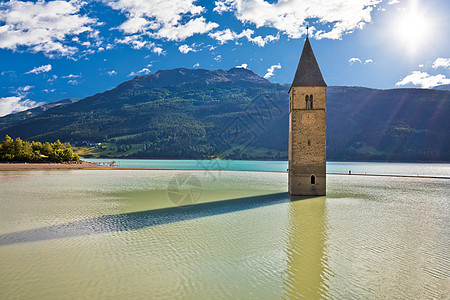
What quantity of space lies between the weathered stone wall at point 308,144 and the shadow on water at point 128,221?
595 cm

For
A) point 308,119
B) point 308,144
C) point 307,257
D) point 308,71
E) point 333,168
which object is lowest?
point 333,168

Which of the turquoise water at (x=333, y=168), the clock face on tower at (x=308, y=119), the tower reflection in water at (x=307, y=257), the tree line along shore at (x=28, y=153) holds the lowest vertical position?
the turquoise water at (x=333, y=168)

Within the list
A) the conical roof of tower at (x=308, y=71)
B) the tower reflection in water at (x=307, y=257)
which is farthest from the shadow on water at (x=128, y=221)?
the conical roof of tower at (x=308, y=71)

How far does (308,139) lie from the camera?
32.3m

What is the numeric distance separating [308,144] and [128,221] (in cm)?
2140

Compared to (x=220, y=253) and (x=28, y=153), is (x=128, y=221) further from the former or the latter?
(x=28, y=153)

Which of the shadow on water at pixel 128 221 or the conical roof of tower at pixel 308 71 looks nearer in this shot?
the shadow on water at pixel 128 221

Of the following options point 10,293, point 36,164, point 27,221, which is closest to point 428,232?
point 10,293

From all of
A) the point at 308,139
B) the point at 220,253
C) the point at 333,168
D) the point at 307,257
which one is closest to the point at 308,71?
the point at 308,139

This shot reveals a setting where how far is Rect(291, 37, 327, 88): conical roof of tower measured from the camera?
107 ft

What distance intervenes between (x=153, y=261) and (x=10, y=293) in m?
4.83

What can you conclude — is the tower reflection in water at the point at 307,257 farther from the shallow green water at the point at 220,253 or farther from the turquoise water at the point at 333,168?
the turquoise water at the point at 333,168

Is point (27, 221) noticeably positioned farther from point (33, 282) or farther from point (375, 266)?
point (375, 266)

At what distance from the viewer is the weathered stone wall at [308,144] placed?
32156 mm
